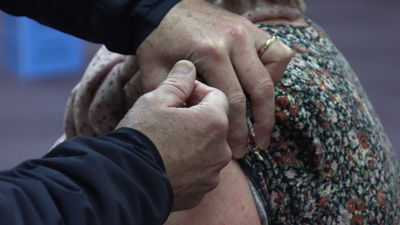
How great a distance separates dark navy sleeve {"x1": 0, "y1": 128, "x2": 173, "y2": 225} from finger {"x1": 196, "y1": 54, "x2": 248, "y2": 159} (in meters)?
0.22

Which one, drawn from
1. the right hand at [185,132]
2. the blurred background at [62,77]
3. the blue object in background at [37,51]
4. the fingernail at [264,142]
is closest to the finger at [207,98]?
the right hand at [185,132]

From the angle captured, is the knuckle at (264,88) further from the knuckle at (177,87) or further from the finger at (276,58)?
the knuckle at (177,87)

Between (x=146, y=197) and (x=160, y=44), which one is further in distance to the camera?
(x=160, y=44)

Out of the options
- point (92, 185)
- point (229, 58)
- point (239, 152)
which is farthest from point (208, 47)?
point (92, 185)

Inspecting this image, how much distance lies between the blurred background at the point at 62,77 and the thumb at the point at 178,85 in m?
2.94

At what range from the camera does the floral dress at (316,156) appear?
4.66 feet

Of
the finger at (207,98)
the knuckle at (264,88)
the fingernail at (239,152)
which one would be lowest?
the fingernail at (239,152)

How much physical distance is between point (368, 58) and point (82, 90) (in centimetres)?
417

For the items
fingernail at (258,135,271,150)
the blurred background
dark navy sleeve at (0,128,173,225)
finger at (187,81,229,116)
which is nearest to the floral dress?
fingernail at (258,135,271,150)

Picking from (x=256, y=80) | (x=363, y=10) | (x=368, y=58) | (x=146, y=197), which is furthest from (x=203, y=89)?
(x=363, y=10)

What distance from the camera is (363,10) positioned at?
6766 mm

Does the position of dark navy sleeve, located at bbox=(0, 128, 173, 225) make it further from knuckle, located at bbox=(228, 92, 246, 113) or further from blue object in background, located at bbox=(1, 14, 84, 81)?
blue object in background, located at bbox=(1, 14, 84, 81)

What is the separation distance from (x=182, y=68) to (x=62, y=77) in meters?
4.08

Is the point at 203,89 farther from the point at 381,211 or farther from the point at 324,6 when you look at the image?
the point at 324,6
